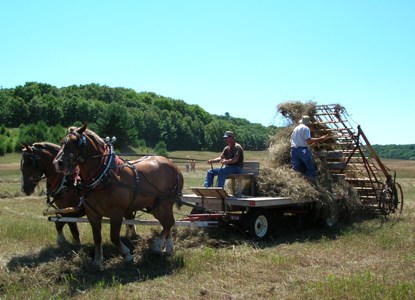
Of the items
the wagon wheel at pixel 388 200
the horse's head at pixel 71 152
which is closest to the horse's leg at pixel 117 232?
the horse's head at pixel 71 152

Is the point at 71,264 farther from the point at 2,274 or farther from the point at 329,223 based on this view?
the point at 329,223

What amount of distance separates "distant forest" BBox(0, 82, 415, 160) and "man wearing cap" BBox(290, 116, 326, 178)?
37814 mm

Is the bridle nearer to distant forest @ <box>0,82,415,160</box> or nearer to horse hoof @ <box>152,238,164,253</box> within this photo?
horse hoof @ <box>152,238,164,253</box>

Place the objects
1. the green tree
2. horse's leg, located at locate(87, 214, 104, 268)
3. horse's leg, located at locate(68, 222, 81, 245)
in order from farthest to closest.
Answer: the green tree < horse's leg, located at locate(68, 222, 81, 245) < horse's leg, located at locate(87, 214, 104, 268)

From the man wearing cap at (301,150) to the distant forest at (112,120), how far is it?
37.8 m

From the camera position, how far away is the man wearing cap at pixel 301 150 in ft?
36.6

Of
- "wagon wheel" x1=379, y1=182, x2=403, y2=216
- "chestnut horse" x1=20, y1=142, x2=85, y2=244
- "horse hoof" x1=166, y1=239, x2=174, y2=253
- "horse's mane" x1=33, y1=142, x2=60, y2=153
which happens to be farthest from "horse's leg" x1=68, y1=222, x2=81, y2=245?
"wagon wheel" x1=379, y1=182, x2=403, y2=216

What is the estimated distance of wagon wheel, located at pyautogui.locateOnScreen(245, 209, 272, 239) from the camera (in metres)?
9.79

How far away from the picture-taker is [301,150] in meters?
11.2

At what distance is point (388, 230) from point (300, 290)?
556 cm

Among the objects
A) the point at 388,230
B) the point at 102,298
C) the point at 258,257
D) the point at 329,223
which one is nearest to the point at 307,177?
the point at 329,223

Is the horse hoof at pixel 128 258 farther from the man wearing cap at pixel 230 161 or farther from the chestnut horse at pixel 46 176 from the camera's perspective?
the man wearing cap at pixel 230 161

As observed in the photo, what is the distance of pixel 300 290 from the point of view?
6020 millimetres

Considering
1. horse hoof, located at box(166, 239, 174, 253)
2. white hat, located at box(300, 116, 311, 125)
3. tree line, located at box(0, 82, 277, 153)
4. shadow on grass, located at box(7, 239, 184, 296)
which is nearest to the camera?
shadow on grass, located at box(7, 239, 184, 296)
